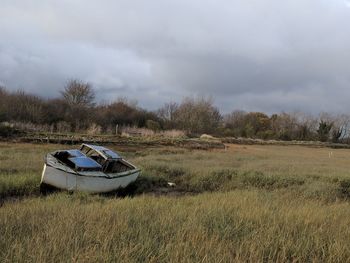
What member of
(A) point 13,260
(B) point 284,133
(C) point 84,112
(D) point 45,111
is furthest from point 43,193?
(B) point 284,133

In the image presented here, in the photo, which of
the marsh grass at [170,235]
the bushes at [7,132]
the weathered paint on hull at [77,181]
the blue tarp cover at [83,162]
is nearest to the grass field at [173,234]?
the marsh grass at [170,235]

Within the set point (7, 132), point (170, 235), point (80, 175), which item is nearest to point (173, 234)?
point (170, 235)

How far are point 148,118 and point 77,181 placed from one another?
5441 centimetres

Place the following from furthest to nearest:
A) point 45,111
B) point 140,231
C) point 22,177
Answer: point 45,111, point 22,177, point 140,231

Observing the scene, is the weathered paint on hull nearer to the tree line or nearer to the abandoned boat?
the abandoned boat

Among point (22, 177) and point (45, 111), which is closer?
point (22, 177)

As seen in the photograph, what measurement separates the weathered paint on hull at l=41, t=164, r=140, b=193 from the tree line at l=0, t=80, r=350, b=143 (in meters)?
32.3

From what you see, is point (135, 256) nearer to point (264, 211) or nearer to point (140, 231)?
point (140, 231)

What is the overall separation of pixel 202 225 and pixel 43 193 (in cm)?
773

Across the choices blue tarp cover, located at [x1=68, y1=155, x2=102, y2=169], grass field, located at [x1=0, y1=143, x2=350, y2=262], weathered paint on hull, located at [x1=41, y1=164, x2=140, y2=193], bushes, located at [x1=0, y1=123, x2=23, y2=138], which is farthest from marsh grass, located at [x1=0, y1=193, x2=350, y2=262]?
bushes, located at [x1=0, y1=123, x2=23, y2=138]

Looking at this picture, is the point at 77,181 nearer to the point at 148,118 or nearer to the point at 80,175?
the point at 80,175

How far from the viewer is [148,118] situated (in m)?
67.6

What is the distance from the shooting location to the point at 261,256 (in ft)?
17.0

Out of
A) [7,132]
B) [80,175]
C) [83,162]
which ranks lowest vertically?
[80,175]
